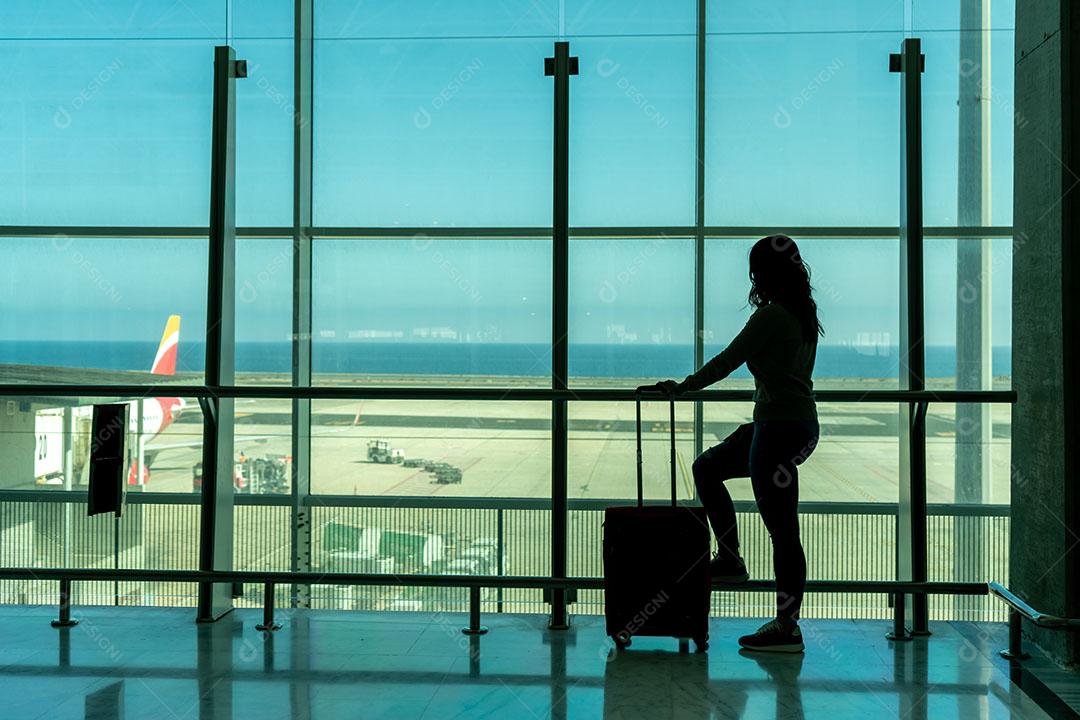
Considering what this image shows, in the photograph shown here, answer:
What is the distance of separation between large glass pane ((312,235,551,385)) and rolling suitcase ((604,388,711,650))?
1.45 meters

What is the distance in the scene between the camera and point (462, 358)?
4254 millimetres

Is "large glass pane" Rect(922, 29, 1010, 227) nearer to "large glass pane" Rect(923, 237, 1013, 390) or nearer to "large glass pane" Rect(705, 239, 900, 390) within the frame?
"large glass pane" Rect(923, 237, 1013, 390)

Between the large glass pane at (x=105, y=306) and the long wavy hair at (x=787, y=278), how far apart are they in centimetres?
276

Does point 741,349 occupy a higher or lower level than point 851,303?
lower

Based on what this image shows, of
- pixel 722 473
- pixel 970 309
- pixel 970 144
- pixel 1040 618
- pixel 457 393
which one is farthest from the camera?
pixel 970 144

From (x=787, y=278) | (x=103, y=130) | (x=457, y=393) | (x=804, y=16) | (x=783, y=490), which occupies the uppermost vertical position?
(x=804, y=16)

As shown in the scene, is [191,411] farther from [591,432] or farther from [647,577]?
[647,577]

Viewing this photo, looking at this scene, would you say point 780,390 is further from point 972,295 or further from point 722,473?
point 972,295

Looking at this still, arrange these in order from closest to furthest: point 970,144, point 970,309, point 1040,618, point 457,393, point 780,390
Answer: point 1040,618 < point 780,390 < point 457,393 < point 970,309 < point 970,144

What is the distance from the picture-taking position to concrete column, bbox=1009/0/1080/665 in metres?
2.88

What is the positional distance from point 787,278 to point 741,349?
0.91 ft

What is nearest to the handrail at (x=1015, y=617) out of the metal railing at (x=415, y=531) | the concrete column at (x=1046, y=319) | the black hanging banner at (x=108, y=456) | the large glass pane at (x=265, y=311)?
the concrete column at (x=1046, y=319)

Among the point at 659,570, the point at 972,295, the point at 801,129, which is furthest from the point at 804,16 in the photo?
the point at 659,570

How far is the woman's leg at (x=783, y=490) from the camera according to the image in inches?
110
